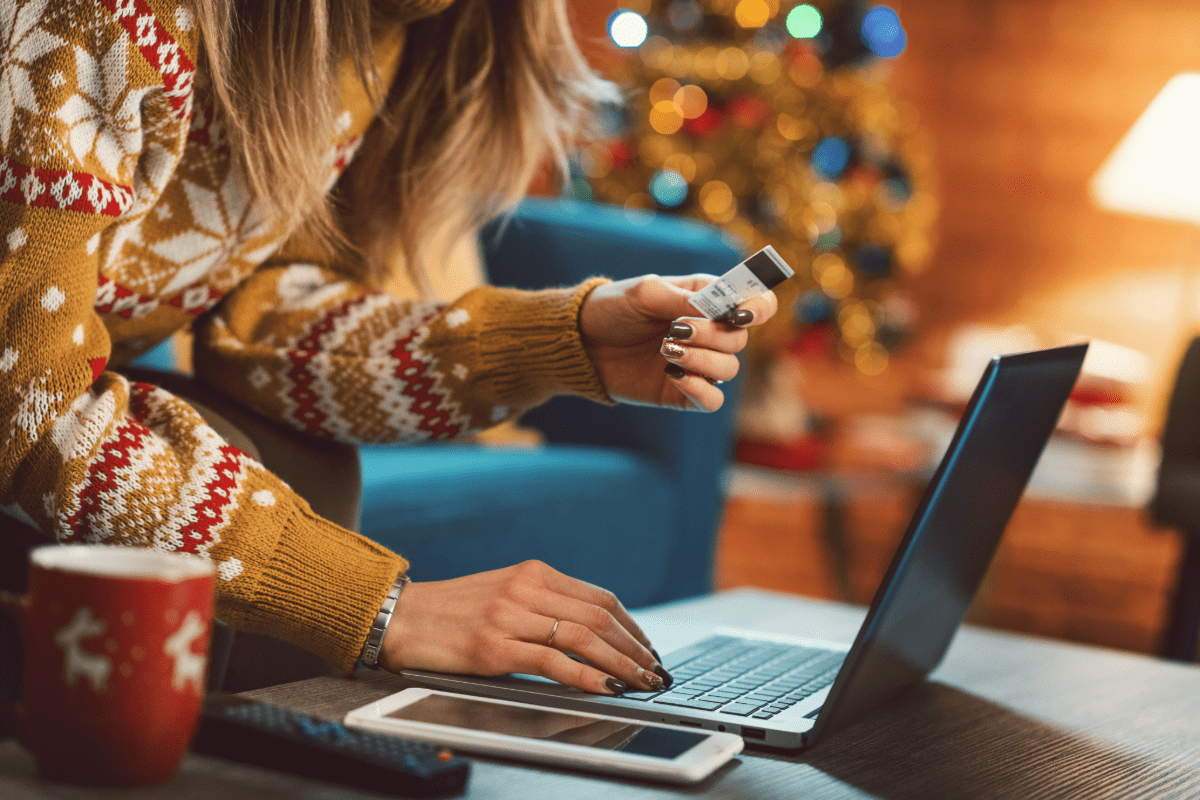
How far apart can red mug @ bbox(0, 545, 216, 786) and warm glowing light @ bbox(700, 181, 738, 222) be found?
2070 mm

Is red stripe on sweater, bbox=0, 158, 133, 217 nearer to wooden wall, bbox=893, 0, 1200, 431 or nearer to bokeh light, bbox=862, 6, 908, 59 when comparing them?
bokeh light, bbox=862, 6, 908, 59

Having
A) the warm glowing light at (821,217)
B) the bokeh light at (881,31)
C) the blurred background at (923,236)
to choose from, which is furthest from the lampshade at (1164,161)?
the warm glowing light at (821,217)

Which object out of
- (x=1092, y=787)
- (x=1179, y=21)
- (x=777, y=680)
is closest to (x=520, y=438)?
(x=777, y=680)

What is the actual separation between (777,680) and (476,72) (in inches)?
22.0

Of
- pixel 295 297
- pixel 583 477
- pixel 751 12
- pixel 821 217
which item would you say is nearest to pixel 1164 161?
pixel 821 217

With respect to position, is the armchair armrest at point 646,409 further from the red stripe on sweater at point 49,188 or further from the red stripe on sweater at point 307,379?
the red stripe on sweater at point 49,188

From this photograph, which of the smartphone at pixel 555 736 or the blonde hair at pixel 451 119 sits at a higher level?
the blonde hair at pixel 451 119

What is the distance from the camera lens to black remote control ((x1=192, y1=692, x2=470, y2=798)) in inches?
15.5

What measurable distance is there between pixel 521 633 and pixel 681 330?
0.62 ft

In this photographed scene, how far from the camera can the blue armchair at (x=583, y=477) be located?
4.11 feet

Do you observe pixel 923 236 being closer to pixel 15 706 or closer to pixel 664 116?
pixel 664 116

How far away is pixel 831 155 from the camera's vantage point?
2424 mm

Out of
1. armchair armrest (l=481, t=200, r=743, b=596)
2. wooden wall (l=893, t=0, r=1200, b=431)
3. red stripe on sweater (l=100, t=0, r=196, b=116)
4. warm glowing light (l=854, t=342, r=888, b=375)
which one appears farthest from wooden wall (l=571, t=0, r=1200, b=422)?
red stripe on sweater (l=100, t=0, r=196, b=116)

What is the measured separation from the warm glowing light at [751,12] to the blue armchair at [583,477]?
2.58 feet
